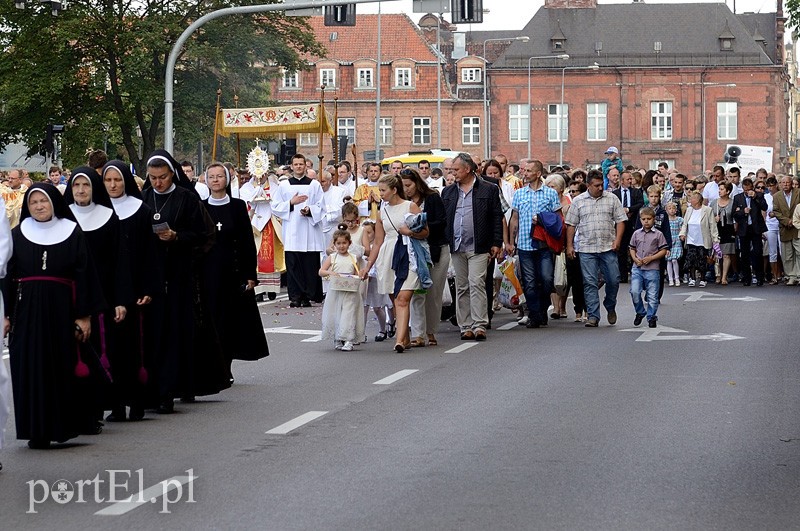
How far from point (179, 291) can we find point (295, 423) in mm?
1542

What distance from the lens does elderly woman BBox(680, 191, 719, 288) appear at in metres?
28.0

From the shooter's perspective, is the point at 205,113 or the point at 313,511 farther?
the point at 205,113

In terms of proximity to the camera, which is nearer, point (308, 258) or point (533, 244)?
point (533, 244)

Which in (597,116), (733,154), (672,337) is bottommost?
(672,337)

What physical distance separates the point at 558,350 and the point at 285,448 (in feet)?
21.8

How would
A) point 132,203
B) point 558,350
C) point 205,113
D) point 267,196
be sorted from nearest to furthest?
point 132,203 < point 558,350 < point 267,196 < point 205,113

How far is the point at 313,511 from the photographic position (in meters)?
7.20

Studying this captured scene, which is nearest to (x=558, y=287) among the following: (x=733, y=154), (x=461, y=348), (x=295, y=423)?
(x=461, y=348)

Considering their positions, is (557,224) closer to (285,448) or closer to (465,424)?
(465,424)

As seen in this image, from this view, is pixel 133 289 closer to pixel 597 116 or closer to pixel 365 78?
pixel 597 116

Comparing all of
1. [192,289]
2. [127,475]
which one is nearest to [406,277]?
[192,289]

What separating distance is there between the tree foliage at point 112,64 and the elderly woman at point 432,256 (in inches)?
1292

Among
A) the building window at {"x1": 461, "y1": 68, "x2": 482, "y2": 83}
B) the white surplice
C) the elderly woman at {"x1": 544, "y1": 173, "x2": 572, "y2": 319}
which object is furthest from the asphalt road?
the building window at {"x1": 461, "y1": 68, "x2": 482, "y2": 83}

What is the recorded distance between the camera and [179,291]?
11148 millimetres
